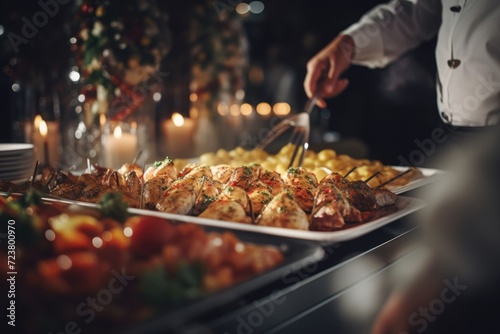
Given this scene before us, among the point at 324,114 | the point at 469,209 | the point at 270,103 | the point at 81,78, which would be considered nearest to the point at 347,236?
the point at 469,209

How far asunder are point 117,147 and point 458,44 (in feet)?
7.22

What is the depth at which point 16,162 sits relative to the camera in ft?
8.03

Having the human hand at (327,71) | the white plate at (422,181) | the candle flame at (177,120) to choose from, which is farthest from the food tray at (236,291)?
the candle flame at (177,120)

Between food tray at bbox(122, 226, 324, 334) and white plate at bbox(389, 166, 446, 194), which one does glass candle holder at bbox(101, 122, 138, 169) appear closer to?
white plate at bbox(389, 166, 446, 194)

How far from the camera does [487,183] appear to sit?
57.6 inches

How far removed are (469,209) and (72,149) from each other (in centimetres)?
299

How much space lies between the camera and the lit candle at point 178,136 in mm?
4344

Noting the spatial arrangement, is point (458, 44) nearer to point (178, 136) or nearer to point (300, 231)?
point (300, 231)

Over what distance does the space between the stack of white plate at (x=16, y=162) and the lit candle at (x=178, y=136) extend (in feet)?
6.06

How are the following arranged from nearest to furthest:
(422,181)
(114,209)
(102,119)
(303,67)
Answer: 1. (114,209)
2. (422,181)
3. (102,119)
4. (303,67)

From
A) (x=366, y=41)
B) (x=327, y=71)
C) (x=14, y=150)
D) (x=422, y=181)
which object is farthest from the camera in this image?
(x=366, y=41)

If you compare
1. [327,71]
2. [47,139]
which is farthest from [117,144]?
[327,71]

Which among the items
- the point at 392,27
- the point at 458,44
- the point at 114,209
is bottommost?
the point at 114,209

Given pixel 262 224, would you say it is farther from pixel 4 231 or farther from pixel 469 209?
pixel 4 231
